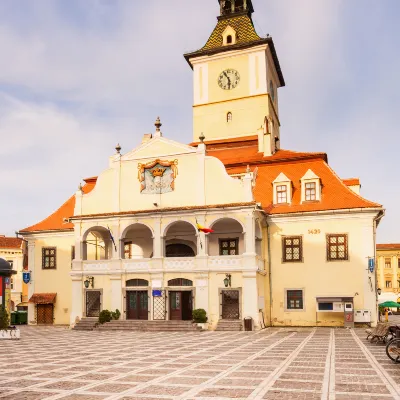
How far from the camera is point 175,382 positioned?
12945 millimetres

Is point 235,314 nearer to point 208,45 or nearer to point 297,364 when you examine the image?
point 297,364

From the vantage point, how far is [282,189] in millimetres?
35969

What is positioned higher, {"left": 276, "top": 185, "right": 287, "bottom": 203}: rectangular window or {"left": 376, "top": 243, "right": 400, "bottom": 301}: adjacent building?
{"left": 276, "top": 185, "right": 287, "bottom": 203}: rectangular window

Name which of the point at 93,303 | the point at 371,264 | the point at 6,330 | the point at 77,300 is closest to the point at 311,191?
the point at 371,264

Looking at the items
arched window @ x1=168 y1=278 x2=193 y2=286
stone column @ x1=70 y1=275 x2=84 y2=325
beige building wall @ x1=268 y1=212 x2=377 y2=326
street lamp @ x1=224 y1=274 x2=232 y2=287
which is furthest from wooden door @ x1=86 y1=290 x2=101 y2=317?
beige building wall @ x1=268 y1=212 x2=377 y2=326

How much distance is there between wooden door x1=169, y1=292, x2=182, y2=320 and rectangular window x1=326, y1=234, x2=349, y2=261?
990 centimetres

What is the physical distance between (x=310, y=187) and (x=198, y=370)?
22.3 m

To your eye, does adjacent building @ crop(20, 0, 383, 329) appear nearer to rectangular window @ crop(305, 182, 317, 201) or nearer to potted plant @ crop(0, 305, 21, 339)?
rectangular window @ crop(305, 182, 317, 201)

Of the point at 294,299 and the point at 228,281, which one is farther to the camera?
the point at 294,299

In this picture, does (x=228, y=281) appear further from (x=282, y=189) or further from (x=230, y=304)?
(x=282, y=189)

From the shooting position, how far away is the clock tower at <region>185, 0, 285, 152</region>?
46.0 metres

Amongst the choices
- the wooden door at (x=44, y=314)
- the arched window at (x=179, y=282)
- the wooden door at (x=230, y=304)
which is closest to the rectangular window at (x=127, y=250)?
the arched window at (x=179, y=282)

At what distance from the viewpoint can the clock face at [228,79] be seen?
4706 centimetres

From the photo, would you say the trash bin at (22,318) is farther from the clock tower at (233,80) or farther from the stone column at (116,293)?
the clock tower at (233,80)
